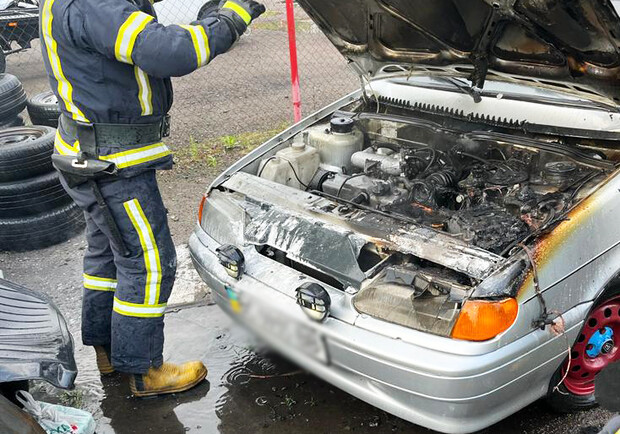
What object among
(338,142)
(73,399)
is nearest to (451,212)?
(338,142)

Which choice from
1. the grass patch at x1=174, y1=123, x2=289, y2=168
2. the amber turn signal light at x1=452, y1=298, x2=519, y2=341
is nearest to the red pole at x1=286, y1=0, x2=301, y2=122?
the grass patch at x1=174, y1=123, x2=289, y2=168

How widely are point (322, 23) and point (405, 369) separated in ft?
6.70

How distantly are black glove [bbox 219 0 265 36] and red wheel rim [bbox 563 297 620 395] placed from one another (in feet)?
6.51

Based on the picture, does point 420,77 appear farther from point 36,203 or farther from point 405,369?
point 36,203

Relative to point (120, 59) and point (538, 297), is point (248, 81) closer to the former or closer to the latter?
point (120, 59)

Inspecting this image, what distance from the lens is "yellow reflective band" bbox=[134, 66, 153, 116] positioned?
9.71 ft

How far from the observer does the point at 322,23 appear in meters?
3.60

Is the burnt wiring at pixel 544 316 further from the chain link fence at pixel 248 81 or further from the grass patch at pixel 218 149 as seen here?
the chain link fence at pixel 248 81

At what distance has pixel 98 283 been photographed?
340 cm

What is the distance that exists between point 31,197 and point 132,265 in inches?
73.1

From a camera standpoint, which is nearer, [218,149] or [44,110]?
[44,110]

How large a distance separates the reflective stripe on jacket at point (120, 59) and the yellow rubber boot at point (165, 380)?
3.42 ft

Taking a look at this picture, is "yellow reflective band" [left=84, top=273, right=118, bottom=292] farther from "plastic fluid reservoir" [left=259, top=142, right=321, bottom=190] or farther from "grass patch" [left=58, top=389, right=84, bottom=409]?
"plastic fluid reservoir" [left=259, top=142, right=321, bottom=190]

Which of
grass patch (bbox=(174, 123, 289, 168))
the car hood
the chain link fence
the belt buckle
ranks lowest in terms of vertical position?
the chain link fence
